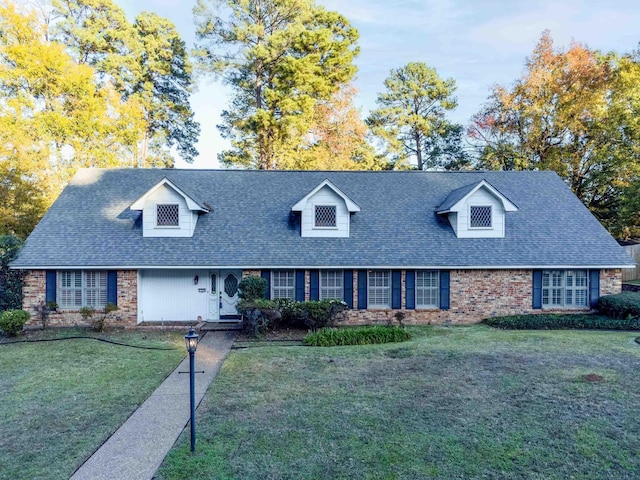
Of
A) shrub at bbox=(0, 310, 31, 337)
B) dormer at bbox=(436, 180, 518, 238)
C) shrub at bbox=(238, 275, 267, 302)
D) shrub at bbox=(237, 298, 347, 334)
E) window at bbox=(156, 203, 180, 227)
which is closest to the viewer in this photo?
shrub at bbox=(0, 310, 31, 337)

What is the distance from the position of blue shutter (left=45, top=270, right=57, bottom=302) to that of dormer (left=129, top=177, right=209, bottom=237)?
320 centimetres

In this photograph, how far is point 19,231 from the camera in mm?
19219

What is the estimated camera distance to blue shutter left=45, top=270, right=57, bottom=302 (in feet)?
43.8

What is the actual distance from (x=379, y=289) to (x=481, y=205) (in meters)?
5.25

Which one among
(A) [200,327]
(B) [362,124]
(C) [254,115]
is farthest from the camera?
(B) [362,124]

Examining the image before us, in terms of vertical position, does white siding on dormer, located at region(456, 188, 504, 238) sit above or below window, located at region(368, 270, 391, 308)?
above

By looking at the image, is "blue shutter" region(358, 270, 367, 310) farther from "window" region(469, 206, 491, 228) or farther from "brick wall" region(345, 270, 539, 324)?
"window" region(469, 206, 491, 228)

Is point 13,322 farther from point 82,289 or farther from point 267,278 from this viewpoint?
point 267,278

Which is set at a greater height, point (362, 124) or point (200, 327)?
point (362, 124)

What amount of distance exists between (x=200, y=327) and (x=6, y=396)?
244 inches

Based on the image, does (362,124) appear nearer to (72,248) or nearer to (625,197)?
(625,197)

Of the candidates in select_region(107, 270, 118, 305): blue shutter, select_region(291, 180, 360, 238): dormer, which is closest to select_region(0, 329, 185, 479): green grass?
select_region(107, 270, 118, 305): blue shutter

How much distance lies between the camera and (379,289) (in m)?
14.1

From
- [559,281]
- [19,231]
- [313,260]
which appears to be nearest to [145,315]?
[313,260]
